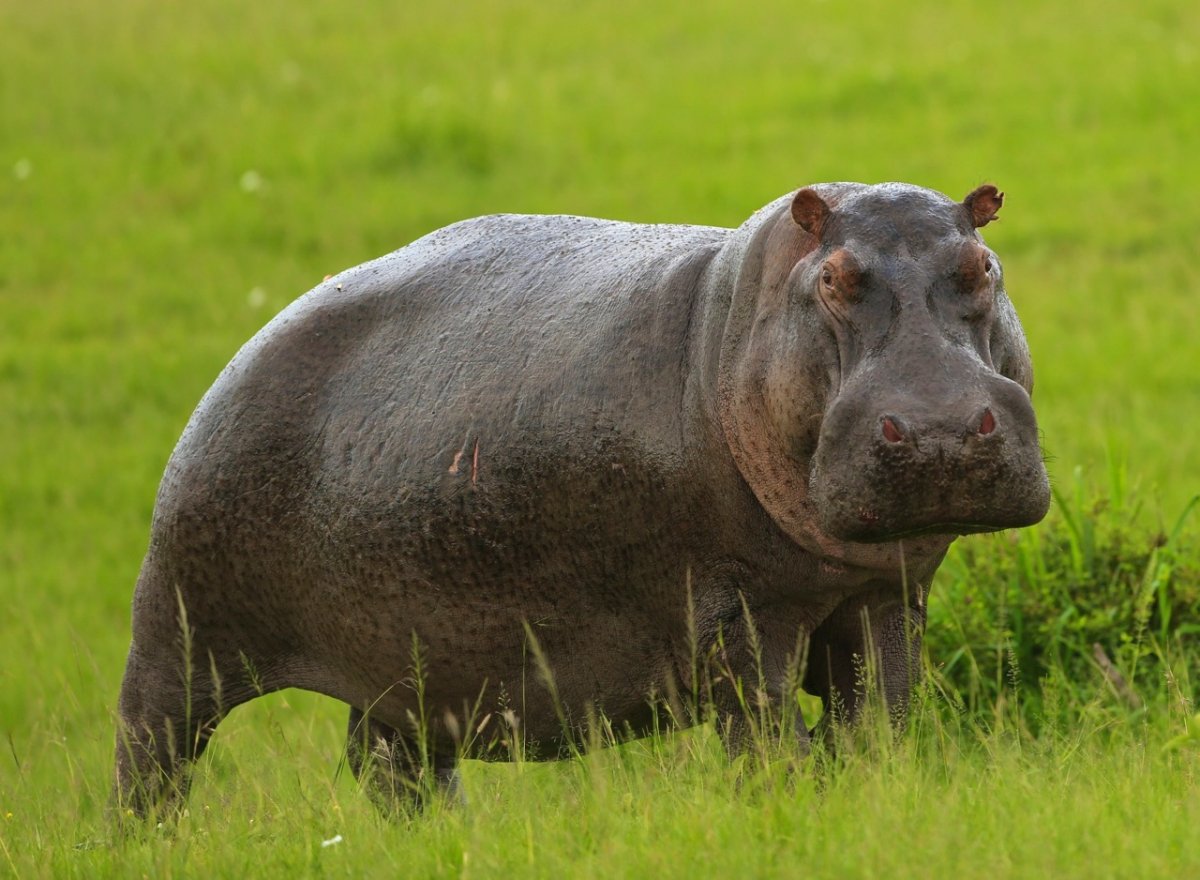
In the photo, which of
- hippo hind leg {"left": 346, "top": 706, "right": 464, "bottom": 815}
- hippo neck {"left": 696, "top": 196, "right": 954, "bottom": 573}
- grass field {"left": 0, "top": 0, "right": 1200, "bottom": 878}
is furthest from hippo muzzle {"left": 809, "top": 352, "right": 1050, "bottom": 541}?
hippo hind leg {"left": 346, "top": 706, "right": 464, "bottom": 815}

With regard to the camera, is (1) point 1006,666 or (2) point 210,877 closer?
(2) point 210,877

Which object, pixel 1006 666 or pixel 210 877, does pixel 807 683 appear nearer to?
pixel 210 877

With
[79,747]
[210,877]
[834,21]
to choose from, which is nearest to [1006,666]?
[210,877]

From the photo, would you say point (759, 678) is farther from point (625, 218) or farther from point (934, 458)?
point (625, 218)

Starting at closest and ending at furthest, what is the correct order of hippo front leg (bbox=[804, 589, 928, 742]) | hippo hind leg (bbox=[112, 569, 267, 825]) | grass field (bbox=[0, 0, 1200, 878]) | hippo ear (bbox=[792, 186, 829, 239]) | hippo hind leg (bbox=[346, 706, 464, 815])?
hippo ear (bbox=[792, 186, 829, 239])
grass field (bbox=[0, 0, 1200, 878])
hippo front leg (bbox=[804, 589, 928, 742])
hippo hind leg (bbox=[112, 569, 267, 825])
hippo hind leg (bbox=[346, 706, 464, 815])

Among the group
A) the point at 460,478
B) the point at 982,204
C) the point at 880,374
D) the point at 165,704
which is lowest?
the point at 165,704

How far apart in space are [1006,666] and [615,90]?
10.6m

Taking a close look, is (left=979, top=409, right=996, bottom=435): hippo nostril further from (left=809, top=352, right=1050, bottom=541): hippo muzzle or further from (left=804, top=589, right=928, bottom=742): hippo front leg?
(left=804, top=589, right=928, bottom=742): hippo front leg

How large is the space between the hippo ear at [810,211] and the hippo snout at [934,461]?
411 mm

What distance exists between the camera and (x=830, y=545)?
12.7ft

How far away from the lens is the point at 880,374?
350 centimetres

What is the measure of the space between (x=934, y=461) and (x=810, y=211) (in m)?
0.61

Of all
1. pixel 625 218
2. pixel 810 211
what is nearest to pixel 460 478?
pixel 810 211

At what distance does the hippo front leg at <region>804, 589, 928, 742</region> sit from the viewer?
13.6 ft
